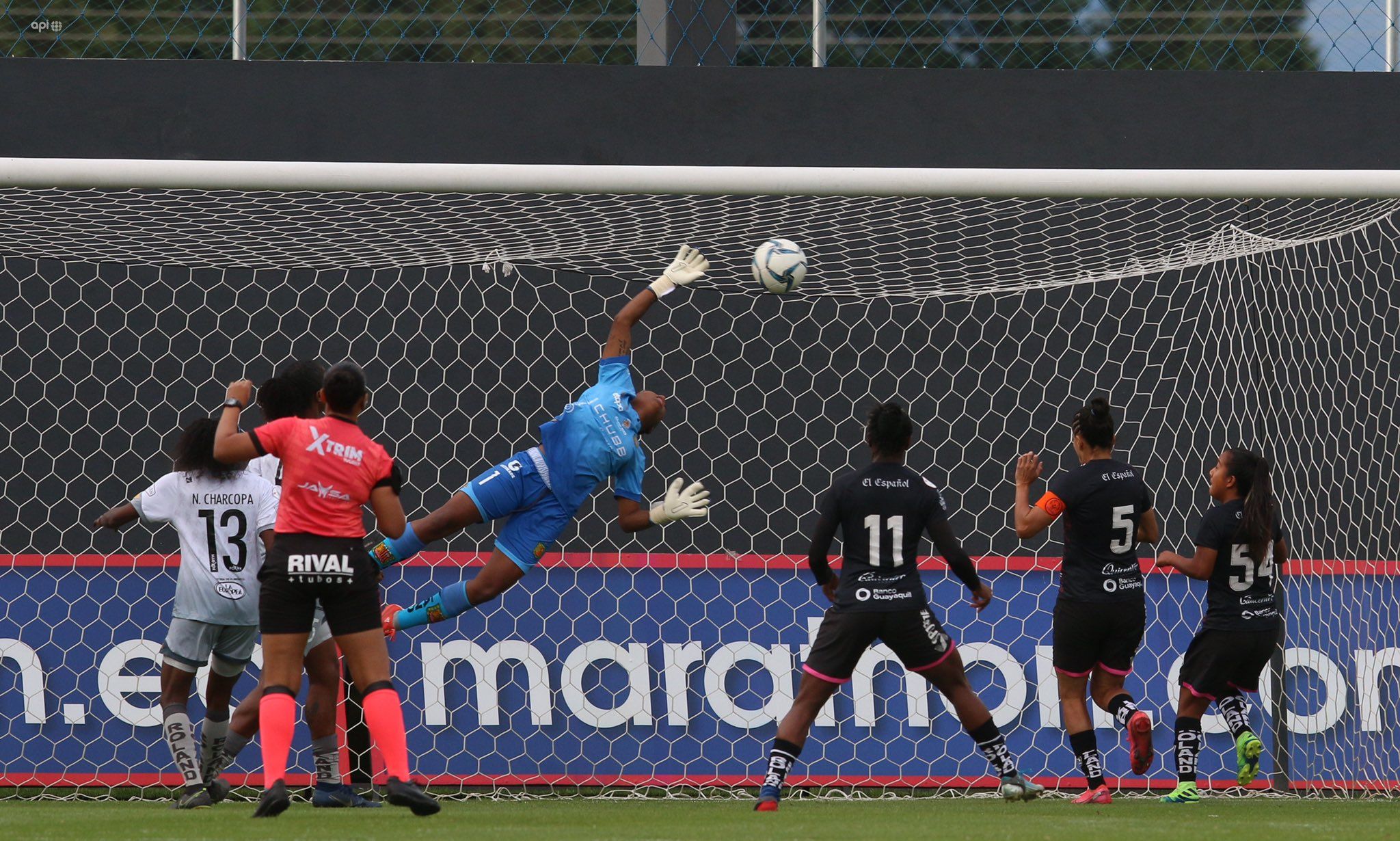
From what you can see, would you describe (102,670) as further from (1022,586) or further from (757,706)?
(1022,586)

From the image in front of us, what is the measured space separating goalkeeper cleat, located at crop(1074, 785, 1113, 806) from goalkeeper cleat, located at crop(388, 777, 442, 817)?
2589mm

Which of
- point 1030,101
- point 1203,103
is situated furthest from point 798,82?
point 1203,103

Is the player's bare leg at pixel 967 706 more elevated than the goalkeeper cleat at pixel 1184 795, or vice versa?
the player's bare leg at pixel 967 706

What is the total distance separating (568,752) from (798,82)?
354cm

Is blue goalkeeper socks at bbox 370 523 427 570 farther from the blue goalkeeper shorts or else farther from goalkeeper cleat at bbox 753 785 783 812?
goalkeeper cleat at bbox 753 785 783 812

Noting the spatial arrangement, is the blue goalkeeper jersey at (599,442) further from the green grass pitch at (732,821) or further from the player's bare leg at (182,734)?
the player's bare leg at (182,734)

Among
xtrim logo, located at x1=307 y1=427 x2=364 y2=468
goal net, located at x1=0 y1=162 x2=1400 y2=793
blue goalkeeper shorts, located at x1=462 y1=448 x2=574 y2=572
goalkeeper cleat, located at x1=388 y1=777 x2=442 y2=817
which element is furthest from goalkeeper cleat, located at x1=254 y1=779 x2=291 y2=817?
goal net, located at x1=0 y1=162 x2=1400 y2=793

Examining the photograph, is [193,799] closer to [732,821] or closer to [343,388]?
[343,388]

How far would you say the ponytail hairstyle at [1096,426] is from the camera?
18.6 feet

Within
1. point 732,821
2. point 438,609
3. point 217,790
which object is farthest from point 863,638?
point 217,790

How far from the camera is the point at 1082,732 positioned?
5.61 metres

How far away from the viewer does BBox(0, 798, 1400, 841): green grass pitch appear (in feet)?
13.6

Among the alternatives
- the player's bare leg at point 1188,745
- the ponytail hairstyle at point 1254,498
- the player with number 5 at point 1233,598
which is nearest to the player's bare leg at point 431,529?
the player with number 5 at point 1233,598

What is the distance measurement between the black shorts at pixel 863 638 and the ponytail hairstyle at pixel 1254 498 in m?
1.37
